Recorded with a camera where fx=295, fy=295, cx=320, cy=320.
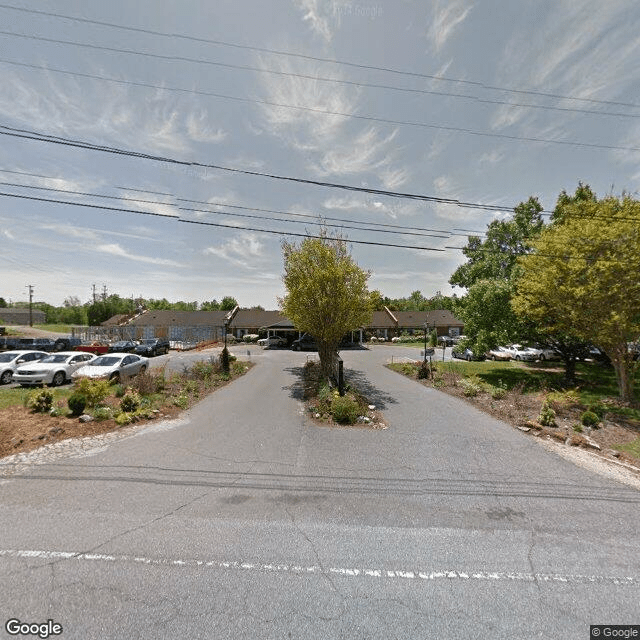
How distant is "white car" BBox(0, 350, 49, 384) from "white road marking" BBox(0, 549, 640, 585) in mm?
14698

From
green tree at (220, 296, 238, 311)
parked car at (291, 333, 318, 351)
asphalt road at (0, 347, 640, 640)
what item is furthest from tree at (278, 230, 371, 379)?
green tree at (220, 296, 238, 311)

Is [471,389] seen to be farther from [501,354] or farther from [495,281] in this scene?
[501,354]

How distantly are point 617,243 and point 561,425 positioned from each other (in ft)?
24.5

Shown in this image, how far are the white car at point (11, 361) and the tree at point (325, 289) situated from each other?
13.3 meters

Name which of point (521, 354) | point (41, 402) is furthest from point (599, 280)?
point (41, 402)

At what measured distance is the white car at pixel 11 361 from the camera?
13.9m

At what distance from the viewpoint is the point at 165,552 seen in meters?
3.86

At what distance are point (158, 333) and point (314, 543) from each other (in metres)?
50.2

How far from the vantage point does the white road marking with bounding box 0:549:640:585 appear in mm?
3537

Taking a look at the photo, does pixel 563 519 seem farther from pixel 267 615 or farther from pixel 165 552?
pixel 165 552

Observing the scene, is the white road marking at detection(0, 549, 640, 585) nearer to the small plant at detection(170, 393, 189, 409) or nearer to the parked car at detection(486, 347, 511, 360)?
the small plant at detection(170, 393, 189, 409)

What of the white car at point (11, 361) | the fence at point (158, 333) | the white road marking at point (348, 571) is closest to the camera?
the white road marking at point (348, 571)

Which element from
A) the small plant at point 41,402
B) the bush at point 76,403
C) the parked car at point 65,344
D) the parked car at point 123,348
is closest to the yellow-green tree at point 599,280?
the bush at point 76,403

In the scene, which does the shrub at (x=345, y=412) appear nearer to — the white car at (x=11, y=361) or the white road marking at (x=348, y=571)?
the white road marking at (x=348, y=571)
